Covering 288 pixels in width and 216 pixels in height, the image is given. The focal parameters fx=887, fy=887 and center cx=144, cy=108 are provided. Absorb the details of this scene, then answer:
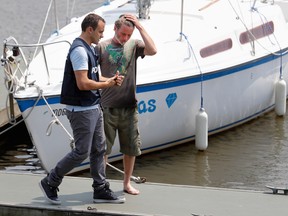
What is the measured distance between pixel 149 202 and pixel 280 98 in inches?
242

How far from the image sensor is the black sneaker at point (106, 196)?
7980 mm

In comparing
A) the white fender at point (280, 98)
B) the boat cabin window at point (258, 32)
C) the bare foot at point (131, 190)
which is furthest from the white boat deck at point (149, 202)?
the white fender at point (280, 98)

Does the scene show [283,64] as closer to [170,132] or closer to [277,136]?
[277,136]

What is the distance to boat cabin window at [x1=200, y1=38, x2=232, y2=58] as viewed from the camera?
488 inches

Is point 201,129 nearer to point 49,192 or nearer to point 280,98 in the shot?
point 280,98

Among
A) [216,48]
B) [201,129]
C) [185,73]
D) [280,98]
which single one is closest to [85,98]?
[185,73]

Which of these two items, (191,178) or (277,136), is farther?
(277,136)

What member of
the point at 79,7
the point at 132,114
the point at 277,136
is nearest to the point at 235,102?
the point at 277,136

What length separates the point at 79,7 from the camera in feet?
64.2

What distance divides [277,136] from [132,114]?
5.00 m

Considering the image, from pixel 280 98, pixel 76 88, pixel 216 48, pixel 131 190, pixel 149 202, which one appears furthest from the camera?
pixel 280 98

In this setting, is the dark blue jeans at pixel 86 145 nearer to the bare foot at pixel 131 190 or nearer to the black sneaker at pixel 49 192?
the black sneaker at pixel 49 192

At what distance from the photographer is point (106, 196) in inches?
315

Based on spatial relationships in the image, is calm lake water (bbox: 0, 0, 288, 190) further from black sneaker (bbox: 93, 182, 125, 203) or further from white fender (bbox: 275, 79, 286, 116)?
black sneaker (bbox: 93, 182, 125, 203)
